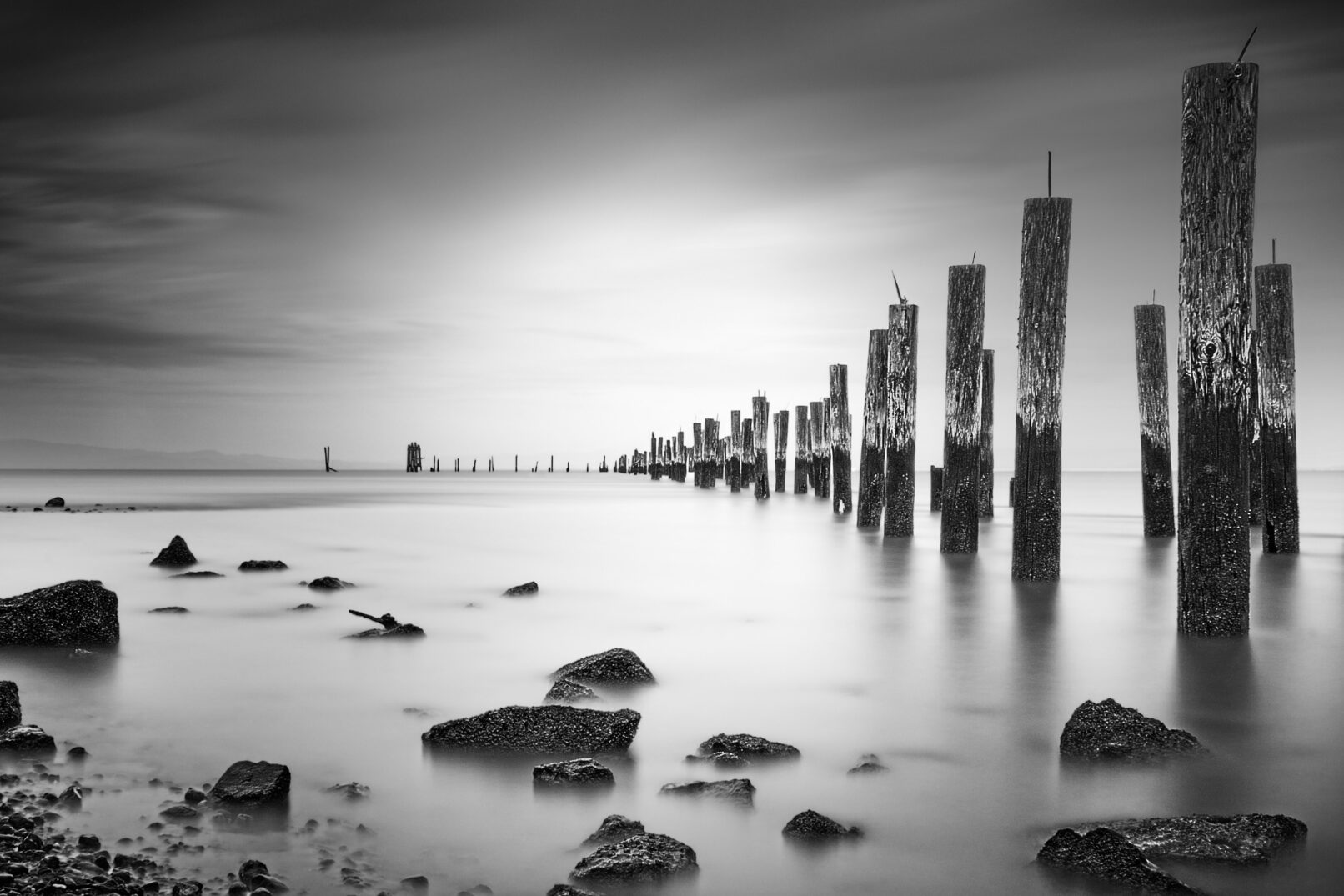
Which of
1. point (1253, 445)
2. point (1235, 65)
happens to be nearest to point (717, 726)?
point (1235, 65)

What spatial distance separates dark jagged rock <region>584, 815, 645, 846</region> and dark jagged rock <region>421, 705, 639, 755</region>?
2.47 ft

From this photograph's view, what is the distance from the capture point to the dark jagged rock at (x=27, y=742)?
133 inches

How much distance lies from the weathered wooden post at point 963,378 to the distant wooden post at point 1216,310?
12.8ft

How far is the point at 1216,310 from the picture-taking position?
17.1 feet

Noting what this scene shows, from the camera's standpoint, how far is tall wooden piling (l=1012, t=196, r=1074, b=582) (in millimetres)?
7301

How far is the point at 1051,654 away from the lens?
17.3ft

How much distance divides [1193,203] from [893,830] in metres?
4.01

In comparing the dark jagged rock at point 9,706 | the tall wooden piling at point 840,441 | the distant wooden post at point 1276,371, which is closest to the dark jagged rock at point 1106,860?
the dark jagged rock at point 9,706

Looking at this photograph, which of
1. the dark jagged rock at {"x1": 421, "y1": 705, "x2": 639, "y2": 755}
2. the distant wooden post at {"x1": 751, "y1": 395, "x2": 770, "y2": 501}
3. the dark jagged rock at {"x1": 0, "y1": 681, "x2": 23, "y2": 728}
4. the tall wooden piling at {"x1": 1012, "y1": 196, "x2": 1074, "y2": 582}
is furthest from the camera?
the distant wooden post at {"x1": 751, "y1": 395, "x2": 770, "y2": 501}

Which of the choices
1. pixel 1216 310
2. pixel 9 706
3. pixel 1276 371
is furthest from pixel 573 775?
pixel 1276 371

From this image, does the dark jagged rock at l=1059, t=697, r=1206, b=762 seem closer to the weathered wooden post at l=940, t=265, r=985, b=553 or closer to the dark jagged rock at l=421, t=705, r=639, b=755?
the dark jagged rock at l=421, t=705, r=639, b=755

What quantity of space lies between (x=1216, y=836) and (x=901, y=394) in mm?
9547

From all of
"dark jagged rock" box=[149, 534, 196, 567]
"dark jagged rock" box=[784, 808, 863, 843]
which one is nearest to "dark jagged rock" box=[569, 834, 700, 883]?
"dark jagged rock" box=[784, 808, 863, 843]

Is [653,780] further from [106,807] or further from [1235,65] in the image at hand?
[1235,65]
